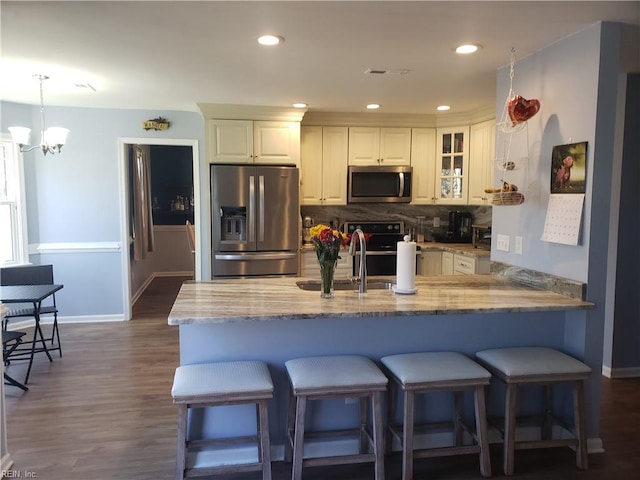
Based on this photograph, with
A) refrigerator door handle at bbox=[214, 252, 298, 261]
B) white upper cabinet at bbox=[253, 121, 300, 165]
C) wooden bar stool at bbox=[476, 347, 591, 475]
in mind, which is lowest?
wooden bar stool at bbox=[476, 347, 591, 475]

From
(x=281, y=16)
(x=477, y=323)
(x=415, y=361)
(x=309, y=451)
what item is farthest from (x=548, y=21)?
(x=309, y=451)

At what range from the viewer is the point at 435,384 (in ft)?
7.32

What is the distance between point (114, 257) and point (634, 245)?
491 cm

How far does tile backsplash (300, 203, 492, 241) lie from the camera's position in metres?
5.57

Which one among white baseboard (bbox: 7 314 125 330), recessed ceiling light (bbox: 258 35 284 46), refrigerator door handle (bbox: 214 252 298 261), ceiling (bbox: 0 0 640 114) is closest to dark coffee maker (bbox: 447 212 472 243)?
ceiling (bbox: 0 0 640 114)

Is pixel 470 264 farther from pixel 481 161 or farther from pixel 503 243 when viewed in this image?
pixel 503 243

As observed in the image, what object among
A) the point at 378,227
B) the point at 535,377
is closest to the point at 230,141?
the point at 378,227

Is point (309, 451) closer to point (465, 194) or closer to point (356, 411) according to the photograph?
point (356, 411)

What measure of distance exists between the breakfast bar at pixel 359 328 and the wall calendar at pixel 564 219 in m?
0.33

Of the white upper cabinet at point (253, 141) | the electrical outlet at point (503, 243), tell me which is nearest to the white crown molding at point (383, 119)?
the white upper cabinet at point (253, 141)

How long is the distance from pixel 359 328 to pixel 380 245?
283cm

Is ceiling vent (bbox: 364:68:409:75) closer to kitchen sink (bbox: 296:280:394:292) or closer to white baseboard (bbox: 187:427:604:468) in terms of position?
kitchen sink (bbox: 296:280:394:292)

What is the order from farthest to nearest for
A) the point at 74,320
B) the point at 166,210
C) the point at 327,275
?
the point at 166,210 → the point at 74,320 → the point at 327,275

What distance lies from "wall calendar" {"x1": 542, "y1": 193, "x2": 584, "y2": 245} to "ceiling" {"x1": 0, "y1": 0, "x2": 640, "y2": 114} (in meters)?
0.90
